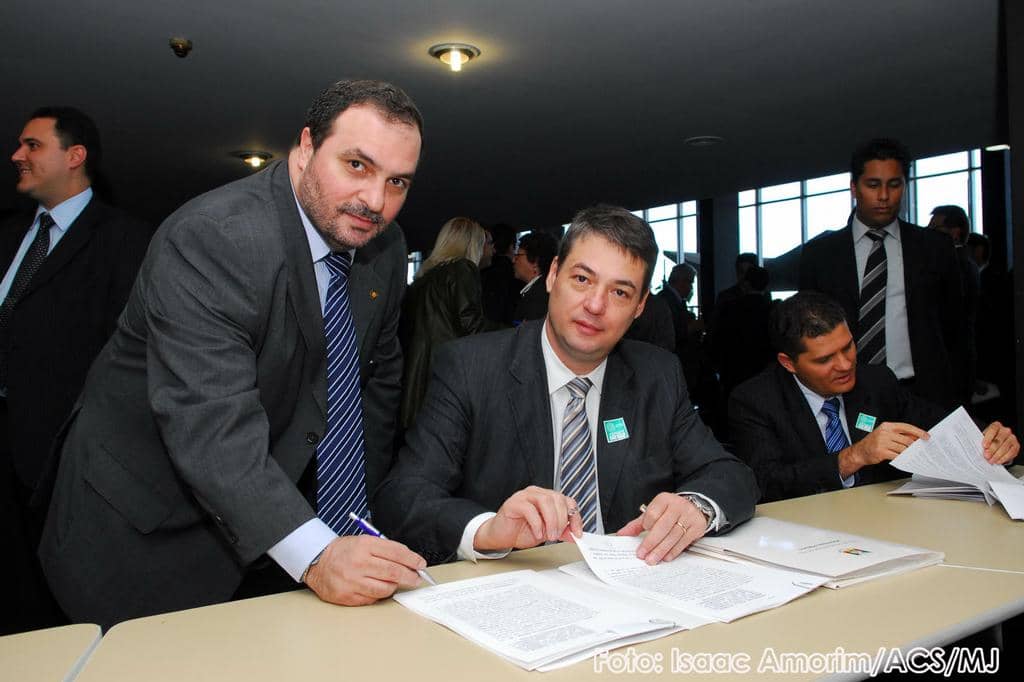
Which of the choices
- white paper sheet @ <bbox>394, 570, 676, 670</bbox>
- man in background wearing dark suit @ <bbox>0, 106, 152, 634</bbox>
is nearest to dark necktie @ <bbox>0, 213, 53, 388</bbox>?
man in background wearing dark suit @ <bbox>0, 106, 152, 634</bbox>

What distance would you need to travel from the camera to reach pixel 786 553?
1.59m

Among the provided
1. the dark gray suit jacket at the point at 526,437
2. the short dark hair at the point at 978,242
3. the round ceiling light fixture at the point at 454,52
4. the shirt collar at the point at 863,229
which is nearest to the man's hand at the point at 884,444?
the dark gray suit jacket at the point at 526,437

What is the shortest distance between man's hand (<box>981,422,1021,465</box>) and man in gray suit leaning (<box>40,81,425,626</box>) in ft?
5.64

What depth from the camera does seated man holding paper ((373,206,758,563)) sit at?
196 cm

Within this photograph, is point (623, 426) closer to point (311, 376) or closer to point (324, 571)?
point (311, 376)

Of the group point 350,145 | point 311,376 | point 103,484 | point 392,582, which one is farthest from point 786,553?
point 103,484

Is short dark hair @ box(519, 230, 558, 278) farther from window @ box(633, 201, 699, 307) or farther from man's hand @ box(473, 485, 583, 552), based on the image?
window @ box(633, 201, 699, 307)

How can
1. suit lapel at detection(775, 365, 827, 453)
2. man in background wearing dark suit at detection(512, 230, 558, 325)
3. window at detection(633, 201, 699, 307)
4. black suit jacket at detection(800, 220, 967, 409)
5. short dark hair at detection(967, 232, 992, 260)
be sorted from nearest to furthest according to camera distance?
suit lapel at detection(775, 365, 827, 453), black suit jacket at detection(800, 220, 967, 409), man in background wearing dark suit at detection(512, 230, 558, 325), short dark hair at detection(967, 232, 992, 260), window at detection(633, 201, 699, 307)

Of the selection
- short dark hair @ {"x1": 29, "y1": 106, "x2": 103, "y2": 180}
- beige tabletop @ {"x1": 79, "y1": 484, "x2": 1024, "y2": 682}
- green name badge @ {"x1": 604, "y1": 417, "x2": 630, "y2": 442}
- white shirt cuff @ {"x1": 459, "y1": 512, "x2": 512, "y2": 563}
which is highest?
short dark hair @ {"x1": 29, "y1": 106, "x2": 103, "y2": 180}

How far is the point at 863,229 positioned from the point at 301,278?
8.45ft

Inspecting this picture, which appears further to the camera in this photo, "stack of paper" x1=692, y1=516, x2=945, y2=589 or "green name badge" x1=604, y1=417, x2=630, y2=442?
"green name badge" x1=604, y1=417, x2=630, y2=442

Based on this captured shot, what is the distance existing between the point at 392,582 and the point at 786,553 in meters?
0.76

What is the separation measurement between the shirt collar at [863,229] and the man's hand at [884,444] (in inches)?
51.7

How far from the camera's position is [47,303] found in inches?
110
